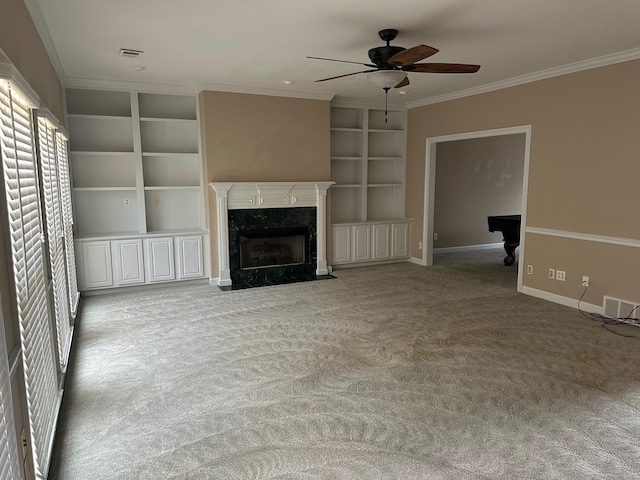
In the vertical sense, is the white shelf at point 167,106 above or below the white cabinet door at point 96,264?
above

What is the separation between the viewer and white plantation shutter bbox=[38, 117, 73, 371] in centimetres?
312

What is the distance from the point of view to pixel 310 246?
6.57m

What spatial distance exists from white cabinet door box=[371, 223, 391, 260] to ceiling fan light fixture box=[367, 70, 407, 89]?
12.2ft

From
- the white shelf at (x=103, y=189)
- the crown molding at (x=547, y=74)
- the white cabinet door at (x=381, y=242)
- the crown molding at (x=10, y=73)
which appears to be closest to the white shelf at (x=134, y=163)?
the white shelf at (x=103, y=189)

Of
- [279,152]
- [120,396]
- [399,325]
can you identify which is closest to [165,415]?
[120,396]

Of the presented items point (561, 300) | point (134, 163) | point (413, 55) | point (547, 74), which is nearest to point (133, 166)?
point (134, 163)

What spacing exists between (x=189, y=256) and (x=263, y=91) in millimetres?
2495

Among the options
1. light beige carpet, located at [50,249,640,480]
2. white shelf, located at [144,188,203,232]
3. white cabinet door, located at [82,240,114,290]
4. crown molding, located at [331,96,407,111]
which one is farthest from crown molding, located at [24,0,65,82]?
crown molding, located at [331,96,407,111]

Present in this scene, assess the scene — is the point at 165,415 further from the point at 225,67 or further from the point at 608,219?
the point at 608,219

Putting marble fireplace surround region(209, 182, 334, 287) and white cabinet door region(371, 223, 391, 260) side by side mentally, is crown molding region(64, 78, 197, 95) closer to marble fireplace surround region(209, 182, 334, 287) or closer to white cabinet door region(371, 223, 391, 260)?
marble fireplace surround region(209, 182, 334, 287)

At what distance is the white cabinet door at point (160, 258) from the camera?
5.73m

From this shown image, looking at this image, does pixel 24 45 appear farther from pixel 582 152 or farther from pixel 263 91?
pixel 582 152

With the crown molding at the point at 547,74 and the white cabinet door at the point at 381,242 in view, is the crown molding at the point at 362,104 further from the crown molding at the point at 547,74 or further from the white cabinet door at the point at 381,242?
the white cabinet door at the point at 381,242

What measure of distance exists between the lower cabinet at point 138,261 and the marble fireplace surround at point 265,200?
0.35 meters
